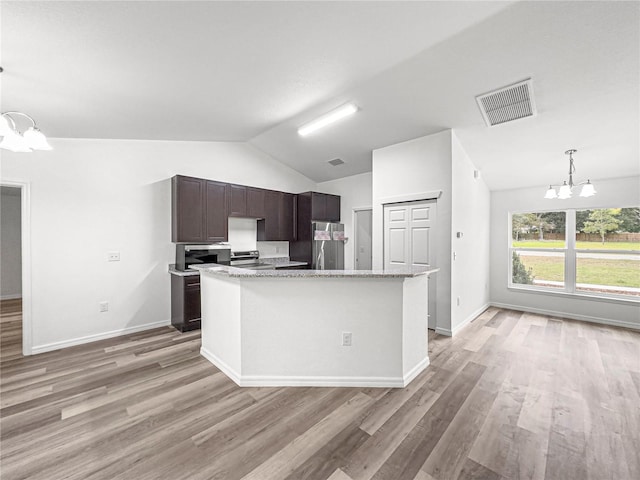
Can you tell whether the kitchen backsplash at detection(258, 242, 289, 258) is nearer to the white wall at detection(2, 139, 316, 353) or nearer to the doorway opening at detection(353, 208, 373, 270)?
the doorway opening at detection(353, 208, 373, 270)

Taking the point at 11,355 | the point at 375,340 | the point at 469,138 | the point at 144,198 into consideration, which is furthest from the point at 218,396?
the point at 469,138

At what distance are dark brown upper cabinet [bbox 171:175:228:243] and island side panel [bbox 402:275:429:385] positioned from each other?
10.7 feet

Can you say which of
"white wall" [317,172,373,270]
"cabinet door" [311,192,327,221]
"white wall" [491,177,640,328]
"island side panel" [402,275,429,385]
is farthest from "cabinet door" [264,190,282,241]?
"white wall" [491,177,640,328]

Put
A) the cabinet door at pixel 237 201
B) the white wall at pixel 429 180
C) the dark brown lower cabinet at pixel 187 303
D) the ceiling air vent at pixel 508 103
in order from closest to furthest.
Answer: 1. the ceiling air vent at pixel 508 103
2. the white wall at pixel 429 180
3. the dark brown lower cabinet at pixel 187 303
4. the cabinet door at pixel 237 201

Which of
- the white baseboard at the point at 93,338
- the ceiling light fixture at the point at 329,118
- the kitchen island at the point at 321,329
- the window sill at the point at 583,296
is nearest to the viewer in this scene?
the kitchen island at the point at 321,329

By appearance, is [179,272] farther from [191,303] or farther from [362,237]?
[362,237]

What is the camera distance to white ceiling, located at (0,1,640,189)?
1819 mm

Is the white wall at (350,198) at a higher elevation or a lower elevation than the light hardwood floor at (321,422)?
higher

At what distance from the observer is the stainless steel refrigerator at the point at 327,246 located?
213 inches

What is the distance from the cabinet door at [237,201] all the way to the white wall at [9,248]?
207 inches

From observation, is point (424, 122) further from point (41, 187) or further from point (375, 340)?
point (41, 187)

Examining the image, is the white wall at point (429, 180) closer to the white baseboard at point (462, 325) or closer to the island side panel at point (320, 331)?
the white baseboard at point (462, 325)

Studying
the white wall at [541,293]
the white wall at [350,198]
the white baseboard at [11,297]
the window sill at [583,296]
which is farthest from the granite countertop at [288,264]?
the white baseboard at [11,297]

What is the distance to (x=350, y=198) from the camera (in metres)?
5.87
